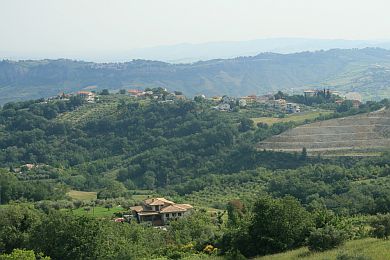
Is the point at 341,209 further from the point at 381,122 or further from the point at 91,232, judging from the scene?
the point at 381,122

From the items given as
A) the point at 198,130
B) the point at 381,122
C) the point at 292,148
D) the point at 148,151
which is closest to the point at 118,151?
the point at 148,151

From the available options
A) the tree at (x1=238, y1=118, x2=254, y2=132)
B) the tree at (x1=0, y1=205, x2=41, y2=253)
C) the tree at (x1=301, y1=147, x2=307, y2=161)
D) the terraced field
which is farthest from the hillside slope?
the tree at (x1=238, y1=118, x2=254, y2=132)

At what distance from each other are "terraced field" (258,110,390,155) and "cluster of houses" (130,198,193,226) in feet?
83.6

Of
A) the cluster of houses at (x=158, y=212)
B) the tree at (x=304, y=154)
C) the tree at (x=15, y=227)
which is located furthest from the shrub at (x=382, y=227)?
the tree at (x=304, y=154)

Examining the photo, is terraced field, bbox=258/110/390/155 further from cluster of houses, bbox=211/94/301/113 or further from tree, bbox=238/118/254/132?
cluster of houses, bbox=211/94/301/113

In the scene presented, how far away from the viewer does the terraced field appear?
57.6 m

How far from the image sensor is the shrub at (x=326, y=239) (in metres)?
17.9

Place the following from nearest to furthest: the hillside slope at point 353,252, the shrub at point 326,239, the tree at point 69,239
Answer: the hillside slope at point 353,252, the shrub at point 326,239, the tree at point 69,239

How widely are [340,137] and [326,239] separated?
1737 inches

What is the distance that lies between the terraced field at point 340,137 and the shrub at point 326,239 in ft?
128

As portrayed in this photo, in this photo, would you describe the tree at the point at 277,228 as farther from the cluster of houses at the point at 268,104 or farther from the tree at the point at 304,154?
the cluster of houses at the point at 268,104

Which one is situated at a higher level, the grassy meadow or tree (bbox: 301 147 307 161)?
the grassy meadow

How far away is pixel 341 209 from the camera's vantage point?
32.8 m

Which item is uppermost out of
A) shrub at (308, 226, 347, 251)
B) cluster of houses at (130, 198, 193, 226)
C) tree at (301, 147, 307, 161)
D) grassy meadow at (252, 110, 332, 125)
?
shrub at (308, 226, 347, 251)
